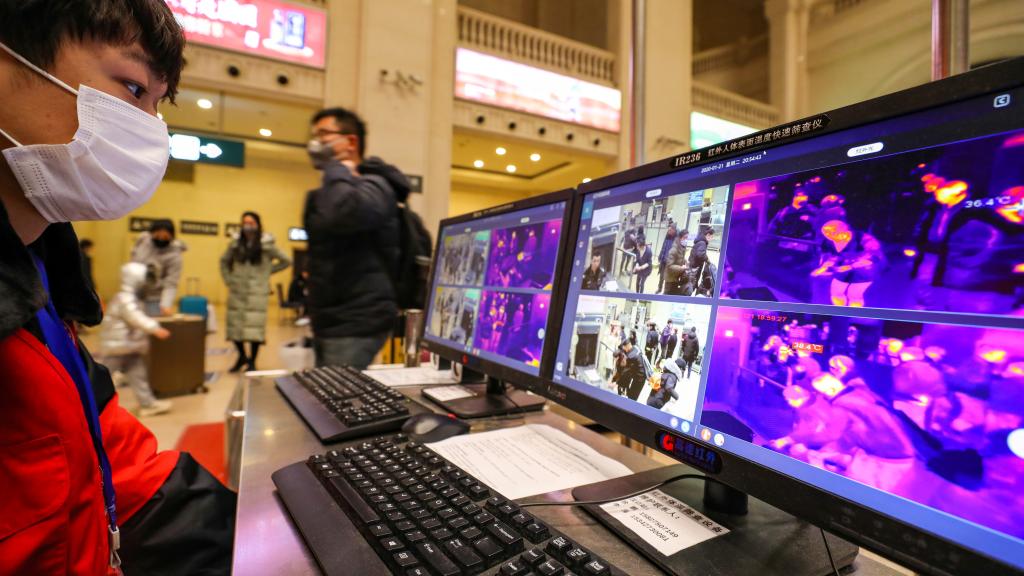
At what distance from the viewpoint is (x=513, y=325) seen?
1006mm

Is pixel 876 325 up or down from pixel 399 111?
down

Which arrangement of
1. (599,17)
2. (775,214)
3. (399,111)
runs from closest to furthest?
(775,214)
(399,111)
(599,17)

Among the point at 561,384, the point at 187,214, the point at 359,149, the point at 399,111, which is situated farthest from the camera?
the point at 187,214

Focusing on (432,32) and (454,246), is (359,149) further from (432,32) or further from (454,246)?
(432,32)

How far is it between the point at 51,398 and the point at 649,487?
0.76m

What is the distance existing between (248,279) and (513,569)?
14.9 ft

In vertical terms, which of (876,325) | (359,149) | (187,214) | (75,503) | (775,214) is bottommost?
(75,503)

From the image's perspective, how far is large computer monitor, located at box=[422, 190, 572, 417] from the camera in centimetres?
93

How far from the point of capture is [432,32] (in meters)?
5.64

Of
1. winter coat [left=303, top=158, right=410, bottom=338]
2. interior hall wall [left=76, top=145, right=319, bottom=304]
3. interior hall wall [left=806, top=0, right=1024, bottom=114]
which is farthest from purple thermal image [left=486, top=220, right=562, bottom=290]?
interior hall wall [left=76, top=145, right=319, bottom=304]

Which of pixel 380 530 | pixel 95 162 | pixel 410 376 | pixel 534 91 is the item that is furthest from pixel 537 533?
pixel 534 91

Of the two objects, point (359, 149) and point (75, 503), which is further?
point (359, 149)

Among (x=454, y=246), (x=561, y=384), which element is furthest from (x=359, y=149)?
(x=561, y=384)

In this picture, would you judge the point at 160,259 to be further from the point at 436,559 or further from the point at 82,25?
the point at 436,559
